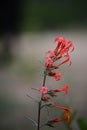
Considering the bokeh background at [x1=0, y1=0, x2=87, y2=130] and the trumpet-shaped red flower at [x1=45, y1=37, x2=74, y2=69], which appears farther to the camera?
the bokeh background at [x1=0, y1=0, x2=87, y2=130]

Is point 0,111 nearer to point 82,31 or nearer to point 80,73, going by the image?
point 80,73

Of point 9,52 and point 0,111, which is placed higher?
point 9,52

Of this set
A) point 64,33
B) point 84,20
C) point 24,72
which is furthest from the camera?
point 84,20

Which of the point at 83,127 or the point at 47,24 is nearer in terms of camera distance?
the point at 83,127

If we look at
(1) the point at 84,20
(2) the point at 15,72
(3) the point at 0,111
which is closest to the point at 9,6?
(1) the point at 84,20

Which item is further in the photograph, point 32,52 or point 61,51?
point 32,52

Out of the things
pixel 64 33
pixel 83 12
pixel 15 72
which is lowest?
pixel 15 72

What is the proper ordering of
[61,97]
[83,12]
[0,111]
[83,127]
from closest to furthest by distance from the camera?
[83,127] → [61,97] → [0,111] → [83,12]

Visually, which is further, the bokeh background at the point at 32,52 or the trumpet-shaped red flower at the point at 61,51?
the bokeh background at the point at 32,52
